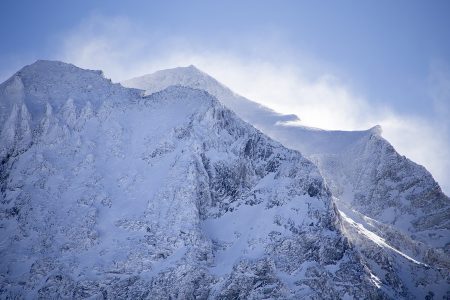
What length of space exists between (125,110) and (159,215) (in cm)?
2989

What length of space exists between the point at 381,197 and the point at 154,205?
287 feet

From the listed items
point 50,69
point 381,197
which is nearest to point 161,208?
point 50,69

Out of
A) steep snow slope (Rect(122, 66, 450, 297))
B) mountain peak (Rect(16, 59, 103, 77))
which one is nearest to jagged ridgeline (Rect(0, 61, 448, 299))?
mountain peak (Rect(16, 59, 103, 77))

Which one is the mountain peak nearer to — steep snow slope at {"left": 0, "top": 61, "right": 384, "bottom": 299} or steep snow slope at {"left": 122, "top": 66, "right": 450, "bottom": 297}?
steep snow slope at {"left": 0, "top": 61, "right": 384, "bottom": 299}

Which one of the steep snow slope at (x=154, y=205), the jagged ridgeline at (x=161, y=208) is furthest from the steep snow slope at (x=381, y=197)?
the steep snow slope at (x=154, y=205)

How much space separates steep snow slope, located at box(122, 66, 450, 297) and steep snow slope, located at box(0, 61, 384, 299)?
15.0m

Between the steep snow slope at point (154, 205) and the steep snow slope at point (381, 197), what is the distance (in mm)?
14992

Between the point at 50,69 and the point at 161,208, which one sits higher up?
the point at 50,69

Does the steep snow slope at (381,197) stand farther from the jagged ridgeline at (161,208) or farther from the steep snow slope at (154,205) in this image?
the steep snow slope at (154,205)

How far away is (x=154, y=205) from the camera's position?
8869cm

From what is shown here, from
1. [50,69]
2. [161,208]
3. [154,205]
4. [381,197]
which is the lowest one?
[161,208]

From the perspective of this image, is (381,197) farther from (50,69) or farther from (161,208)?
(50,69)

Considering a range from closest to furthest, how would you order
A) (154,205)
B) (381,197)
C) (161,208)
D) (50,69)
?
(161,208) < (154,205) < (50,69) < (381,197)

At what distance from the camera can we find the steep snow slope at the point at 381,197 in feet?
329
